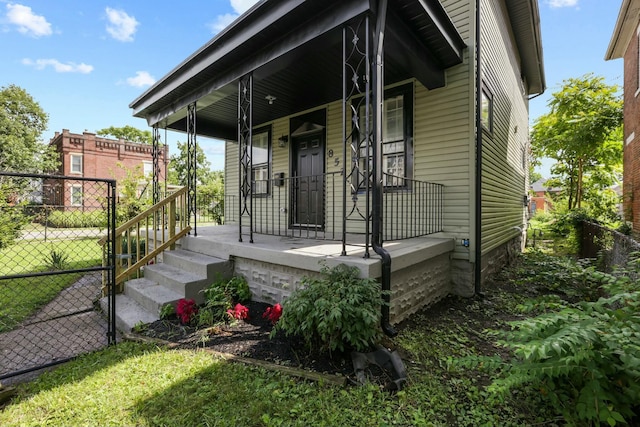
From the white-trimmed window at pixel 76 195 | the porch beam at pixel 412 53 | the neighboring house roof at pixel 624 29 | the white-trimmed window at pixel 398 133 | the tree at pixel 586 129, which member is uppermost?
the neighboring house roof at pixel 624 29

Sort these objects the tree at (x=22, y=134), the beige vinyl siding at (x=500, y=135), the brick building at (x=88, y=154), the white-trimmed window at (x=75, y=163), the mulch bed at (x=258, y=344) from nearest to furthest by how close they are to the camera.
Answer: the mulch bed at (x=258, y=344) → the beige vinyl siding at (x=500, y=135) → the tree at (x=22, y=134) → the brick building at (x=88, y=154) → the white-trimmed window at (x=75, y=163)

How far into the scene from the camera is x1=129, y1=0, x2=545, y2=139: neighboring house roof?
323cm

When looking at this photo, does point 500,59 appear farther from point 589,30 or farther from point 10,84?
point 10,84

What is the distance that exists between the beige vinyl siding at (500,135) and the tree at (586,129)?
4450 millimetres

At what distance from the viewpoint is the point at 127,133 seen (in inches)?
1331

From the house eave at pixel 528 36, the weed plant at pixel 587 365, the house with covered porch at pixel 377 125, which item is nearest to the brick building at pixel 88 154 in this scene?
the house with covered porch at pixel 377 125

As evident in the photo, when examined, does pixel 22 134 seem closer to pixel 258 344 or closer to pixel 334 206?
pixel 334 206

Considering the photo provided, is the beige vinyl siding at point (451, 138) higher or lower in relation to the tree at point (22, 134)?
lower

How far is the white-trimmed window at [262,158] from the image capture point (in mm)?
7191

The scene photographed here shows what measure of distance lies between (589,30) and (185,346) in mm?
19012

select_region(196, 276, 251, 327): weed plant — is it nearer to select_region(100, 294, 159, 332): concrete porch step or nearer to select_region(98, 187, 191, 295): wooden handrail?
select_region(100, 294, 159, 332): concrete porch step

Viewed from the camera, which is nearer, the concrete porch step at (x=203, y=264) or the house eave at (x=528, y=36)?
the concrete porch step at (x=203, y=264)

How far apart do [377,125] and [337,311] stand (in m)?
1.84

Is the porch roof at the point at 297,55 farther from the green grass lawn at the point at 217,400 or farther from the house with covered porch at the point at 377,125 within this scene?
the green grass lawn at the point at 217,400
